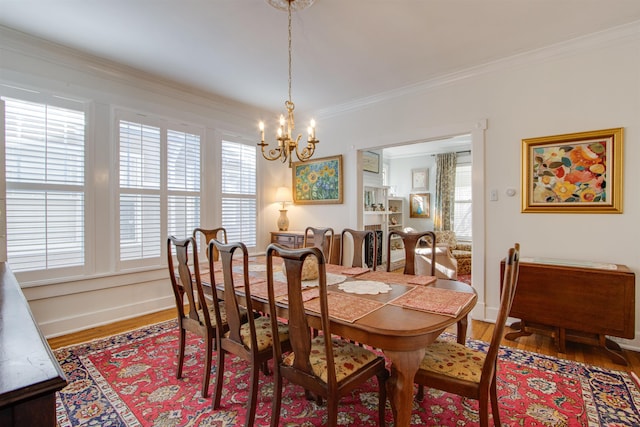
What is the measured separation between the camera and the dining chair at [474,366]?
1.36 meters

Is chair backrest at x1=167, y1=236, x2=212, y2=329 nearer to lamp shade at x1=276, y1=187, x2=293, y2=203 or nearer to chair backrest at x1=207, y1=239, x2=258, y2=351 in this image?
chair backrest at x1=207, y1=239, x2=258, y2=351

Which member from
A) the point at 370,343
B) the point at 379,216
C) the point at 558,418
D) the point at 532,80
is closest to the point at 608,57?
the point at 532,80

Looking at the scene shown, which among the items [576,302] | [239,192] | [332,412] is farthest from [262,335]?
[239,192]

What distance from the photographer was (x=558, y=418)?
1.77 m

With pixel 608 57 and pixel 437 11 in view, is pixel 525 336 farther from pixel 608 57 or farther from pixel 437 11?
pixel 437 11

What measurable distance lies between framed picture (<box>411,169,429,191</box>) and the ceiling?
4.20m

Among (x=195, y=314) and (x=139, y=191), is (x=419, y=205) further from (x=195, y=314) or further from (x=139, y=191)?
(x=195, y=314)

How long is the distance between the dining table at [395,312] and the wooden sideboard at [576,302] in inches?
47.4

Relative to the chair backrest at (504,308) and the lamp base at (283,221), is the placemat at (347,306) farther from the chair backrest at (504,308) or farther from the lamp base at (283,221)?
the lamp base at (283,221)

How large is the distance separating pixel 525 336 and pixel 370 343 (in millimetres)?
2392

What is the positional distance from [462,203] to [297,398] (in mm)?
6167

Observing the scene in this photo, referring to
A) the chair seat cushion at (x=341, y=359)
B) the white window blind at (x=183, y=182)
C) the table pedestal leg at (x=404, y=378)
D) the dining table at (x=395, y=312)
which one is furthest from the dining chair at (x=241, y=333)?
the white window blind at (x=183, y=182)

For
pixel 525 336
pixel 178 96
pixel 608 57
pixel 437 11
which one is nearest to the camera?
pixel 437 11

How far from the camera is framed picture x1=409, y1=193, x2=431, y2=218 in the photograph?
746 centimetres
